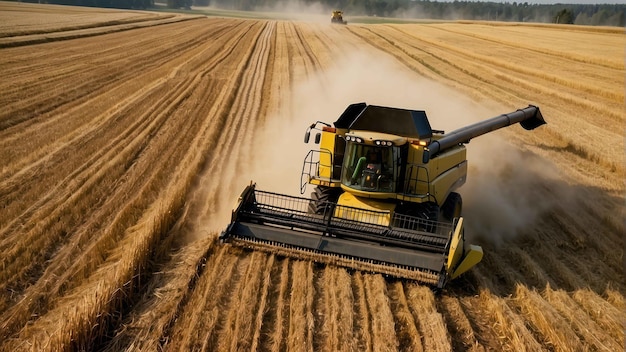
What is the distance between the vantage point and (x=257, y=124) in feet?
56.1

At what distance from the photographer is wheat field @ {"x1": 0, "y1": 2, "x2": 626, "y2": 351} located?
693 cm

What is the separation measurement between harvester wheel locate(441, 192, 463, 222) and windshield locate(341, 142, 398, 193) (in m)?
1.33

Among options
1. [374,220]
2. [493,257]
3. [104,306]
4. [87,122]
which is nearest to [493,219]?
[493,257]

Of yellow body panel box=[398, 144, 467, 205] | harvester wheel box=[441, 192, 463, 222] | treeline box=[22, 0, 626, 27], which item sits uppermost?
yellow body panel box=[398, 144, 467, 205]

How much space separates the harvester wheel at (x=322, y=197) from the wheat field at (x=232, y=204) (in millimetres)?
1089

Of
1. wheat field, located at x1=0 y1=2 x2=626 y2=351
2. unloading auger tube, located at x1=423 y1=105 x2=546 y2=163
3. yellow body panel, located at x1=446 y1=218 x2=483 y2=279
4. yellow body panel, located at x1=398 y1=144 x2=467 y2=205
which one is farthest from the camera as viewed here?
unloading auger tube, located at x1=423 y1=105 x2=546 y2=163

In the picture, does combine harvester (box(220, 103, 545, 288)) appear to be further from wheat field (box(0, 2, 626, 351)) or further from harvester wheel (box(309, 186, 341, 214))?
wheat field (box(0, 2, 626, 351))

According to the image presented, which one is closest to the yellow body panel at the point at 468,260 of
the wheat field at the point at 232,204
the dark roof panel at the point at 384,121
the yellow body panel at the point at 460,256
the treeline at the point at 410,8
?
the yellow body panel at the point at 460,256

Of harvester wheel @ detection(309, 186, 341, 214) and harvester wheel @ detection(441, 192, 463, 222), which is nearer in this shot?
harvester wheel @ detection(309, 186, 341, 214)

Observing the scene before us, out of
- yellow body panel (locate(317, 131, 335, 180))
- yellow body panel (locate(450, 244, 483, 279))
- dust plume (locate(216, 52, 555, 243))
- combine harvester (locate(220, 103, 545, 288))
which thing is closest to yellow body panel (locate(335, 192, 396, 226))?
combine harvester (locate(220, 103, 545, 288))

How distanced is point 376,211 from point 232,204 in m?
3.04

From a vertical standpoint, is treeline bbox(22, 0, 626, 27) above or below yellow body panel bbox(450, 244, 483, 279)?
below

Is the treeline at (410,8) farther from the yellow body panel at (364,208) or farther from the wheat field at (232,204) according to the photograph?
the yellow body panel at (364,208)

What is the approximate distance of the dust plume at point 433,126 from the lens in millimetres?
11547
